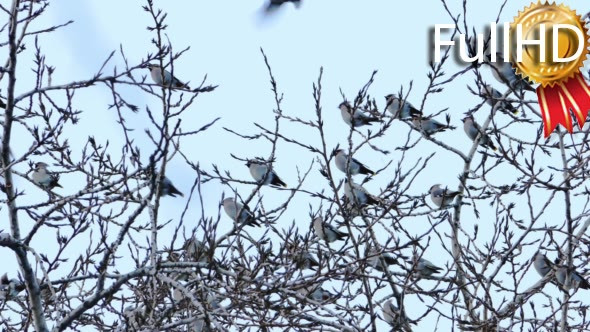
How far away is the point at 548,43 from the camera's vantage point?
31.1ft

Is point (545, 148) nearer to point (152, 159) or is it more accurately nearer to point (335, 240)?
point (335, 240)

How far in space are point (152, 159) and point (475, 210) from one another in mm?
5140

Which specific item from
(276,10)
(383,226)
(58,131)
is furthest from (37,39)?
(383,226)

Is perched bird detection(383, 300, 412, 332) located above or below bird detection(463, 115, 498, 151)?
below

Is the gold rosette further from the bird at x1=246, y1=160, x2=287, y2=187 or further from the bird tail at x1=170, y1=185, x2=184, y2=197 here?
the bird tail at x1=170, y1=185, x2=184, y2=197

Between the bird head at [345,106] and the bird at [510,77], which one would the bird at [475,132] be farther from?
the bird head at [345,106]

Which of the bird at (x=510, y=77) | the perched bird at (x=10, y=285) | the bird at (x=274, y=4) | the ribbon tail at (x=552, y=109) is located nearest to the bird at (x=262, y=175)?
the bird at (x=274, y=4)

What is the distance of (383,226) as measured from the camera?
9.14 m

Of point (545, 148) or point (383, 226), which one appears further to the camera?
point (545, 148)

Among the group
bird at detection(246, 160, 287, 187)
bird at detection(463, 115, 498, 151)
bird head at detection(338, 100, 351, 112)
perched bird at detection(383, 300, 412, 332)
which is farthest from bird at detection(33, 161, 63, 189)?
bird at detection(463, 115, 498, 151)

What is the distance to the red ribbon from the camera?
9.20 m

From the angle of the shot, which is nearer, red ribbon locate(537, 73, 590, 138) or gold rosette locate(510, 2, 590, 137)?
gold rosette locate(510, 2, 590, 137)

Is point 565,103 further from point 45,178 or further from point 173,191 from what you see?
point 45,178

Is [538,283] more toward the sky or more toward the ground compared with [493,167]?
more toward the ground
